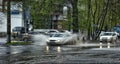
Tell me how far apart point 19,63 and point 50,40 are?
2624 cm

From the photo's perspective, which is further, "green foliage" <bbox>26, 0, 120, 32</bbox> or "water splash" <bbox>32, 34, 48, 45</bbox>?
"water splash" <bbox>32, 34, 48, 45</bbox>

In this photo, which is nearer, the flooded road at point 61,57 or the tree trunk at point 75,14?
the flooded road at point 61,57

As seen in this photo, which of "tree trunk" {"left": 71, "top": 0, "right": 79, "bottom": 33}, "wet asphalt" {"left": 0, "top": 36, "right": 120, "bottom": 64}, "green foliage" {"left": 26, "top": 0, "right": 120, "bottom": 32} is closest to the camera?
"wet asphalt" {"left": 0, "top": 36, "right": 120, "bottom": 64}

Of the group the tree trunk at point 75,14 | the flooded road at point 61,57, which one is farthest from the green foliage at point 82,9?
the flooded road at point 61,57

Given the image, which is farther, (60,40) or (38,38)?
(38,38)

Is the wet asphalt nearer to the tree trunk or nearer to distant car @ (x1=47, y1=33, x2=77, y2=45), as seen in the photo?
distant car @ (x1=47, y1=33, x2=77, y2=45)

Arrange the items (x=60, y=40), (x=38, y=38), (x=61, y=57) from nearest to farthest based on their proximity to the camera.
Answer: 1. (x=61, y=57)
2. (x=60, y=40)
3. (x=38, y=38)

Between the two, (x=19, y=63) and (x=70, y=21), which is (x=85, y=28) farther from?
(x=19, y=63)

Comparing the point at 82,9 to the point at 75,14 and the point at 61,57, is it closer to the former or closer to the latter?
the point at 75,14

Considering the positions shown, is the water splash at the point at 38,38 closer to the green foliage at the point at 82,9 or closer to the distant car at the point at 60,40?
the green foliage at the point at 82,9


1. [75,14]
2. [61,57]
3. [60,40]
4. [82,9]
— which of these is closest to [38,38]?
[75,14]

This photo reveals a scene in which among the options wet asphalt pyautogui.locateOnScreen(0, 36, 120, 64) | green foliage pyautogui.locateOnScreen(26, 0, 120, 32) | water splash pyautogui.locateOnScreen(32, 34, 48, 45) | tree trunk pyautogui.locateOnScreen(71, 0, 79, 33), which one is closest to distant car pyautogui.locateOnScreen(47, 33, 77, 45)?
green foliage pyautogui.locateOnScreen(26, 0, 120, 32)

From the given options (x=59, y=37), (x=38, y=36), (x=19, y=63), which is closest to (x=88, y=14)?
(x=38, y=36)

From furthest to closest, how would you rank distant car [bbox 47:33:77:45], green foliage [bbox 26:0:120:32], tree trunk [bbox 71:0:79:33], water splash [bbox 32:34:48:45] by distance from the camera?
tree trunk [bbox 71:0:79:33], water splash [bbox 32:34:48:45], green foliage [bbox 26:0:120:32], distant car [bbox 47:33:77:45]
